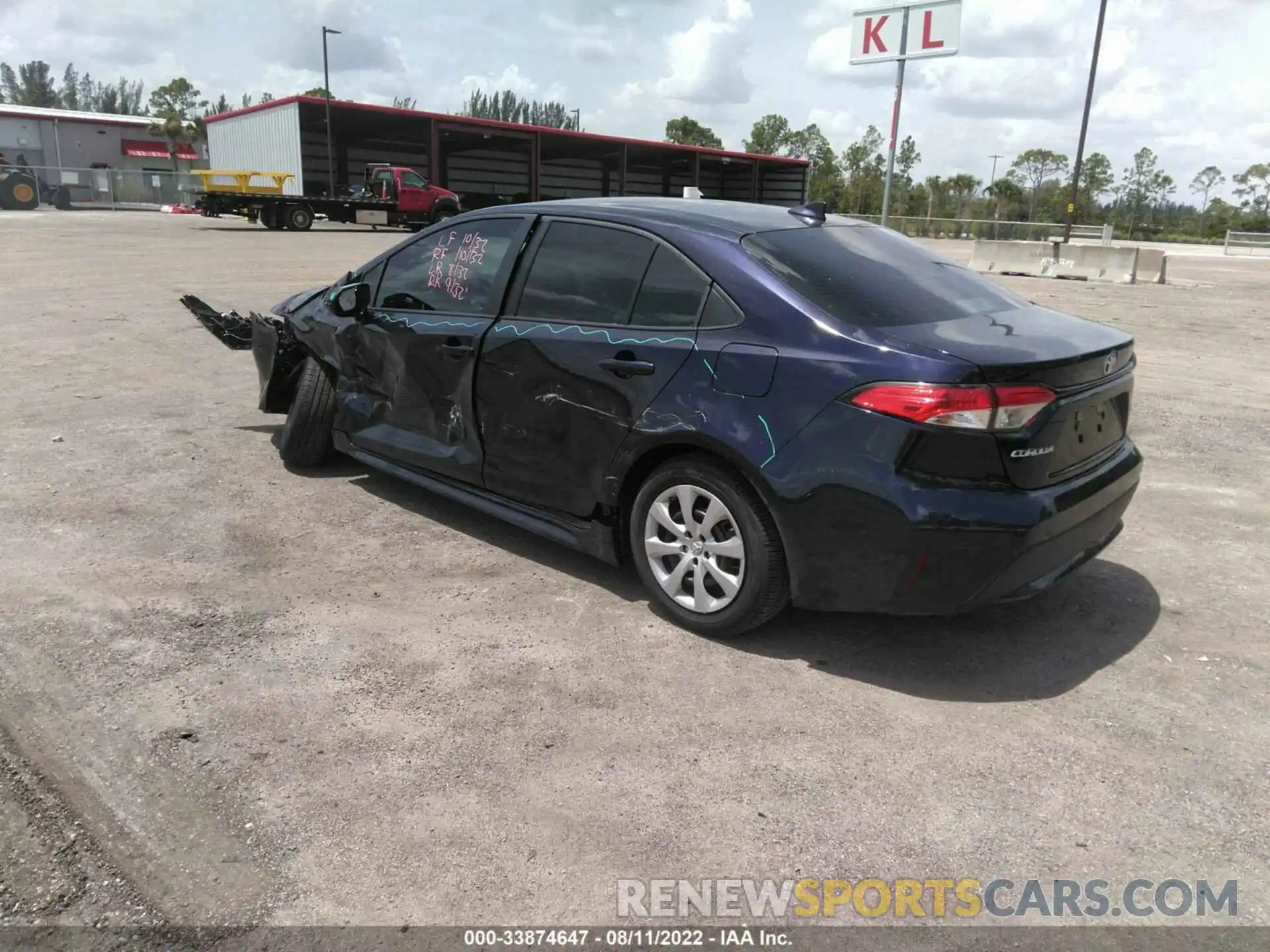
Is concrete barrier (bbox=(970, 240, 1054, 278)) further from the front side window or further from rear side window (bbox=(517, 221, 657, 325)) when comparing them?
rear side window (bbox=(517, 221, 657, 325))

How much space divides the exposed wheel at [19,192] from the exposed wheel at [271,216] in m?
21.8

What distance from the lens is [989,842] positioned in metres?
2.53

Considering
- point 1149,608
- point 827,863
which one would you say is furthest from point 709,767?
point 1149,608

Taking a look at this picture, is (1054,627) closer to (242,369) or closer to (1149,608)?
(1149,608)

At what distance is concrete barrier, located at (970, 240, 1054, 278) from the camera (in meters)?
22.0

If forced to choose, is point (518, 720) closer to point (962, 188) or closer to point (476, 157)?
point (476, 157)

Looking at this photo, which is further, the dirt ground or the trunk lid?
the trunk lid

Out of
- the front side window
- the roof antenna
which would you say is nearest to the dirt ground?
the front side window

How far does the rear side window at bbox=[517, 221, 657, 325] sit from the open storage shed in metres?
37.7

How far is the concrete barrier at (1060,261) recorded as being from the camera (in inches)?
823

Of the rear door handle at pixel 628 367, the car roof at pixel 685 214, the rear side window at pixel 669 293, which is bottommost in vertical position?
the rear door handle at pixel 628 367

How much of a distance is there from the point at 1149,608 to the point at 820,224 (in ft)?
7.06

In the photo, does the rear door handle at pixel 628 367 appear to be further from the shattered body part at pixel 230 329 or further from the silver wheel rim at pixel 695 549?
the shattered body part at pixel 230 329

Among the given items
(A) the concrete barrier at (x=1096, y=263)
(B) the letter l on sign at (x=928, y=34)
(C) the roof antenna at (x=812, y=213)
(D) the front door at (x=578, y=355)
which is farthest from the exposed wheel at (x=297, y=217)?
(C) the roof antenna at (x=812, y=213)
